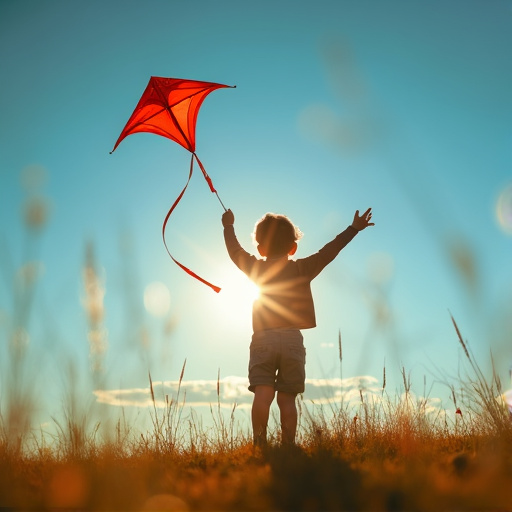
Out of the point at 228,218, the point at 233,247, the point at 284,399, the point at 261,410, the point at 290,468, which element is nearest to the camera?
the point at 290,468

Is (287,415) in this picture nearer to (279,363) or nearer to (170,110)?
(279,363)

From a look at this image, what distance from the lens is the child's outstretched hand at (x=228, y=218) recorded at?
509 cm

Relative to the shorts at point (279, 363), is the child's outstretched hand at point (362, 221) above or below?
above

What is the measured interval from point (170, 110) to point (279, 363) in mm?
3216

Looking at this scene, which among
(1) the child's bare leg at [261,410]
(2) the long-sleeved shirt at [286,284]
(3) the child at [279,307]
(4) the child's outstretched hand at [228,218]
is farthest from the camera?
(4) the child's outstretched hand at [228,218]

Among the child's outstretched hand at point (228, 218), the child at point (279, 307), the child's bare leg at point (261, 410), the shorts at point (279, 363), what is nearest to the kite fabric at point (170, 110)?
the child's outstretched hand at point (228, 218)

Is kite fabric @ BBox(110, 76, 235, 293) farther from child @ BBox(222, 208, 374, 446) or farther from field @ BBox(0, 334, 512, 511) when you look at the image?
field @ BBox(0, 334, 512, 511)

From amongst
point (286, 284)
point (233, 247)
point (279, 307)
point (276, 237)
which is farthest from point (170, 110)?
point (279, 307)

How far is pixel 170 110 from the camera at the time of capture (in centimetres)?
594

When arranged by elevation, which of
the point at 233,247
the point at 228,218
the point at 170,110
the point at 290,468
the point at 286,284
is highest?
the point at 170,110

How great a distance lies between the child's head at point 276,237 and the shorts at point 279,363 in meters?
0.79

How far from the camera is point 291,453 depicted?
11.1 ft

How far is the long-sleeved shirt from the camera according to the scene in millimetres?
4531

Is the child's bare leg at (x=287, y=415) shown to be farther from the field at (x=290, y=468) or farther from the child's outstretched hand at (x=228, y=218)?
the child's outstretched hand at (x=228, y=218)
